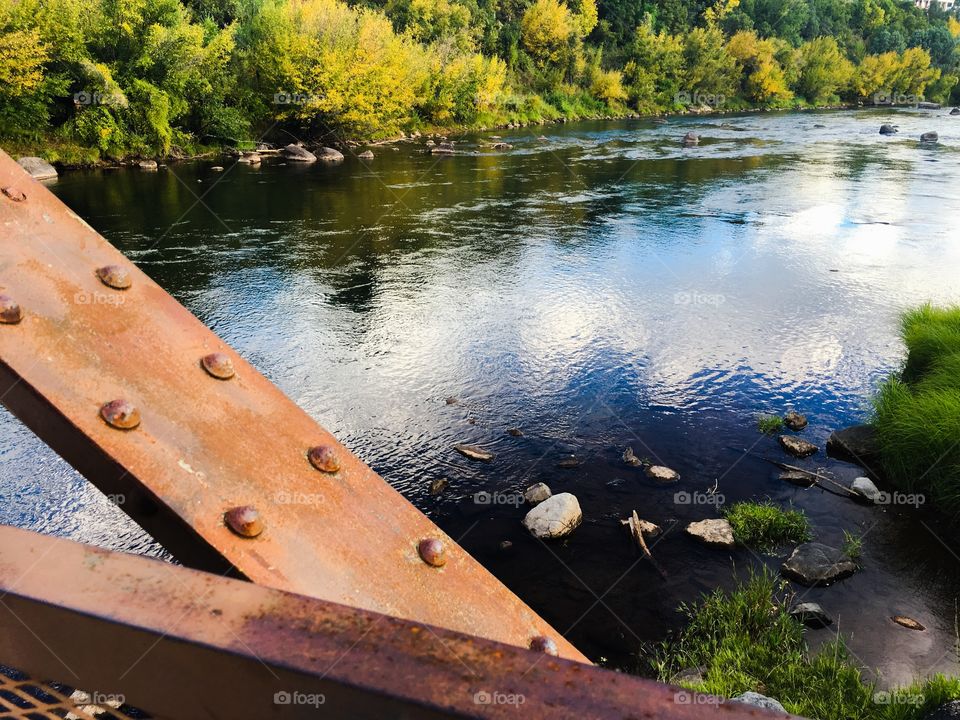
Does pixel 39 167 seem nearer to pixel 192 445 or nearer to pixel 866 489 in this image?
pixel 866 489

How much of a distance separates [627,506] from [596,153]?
97.5ft

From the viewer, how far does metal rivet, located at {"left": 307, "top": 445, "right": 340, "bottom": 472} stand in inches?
65.4

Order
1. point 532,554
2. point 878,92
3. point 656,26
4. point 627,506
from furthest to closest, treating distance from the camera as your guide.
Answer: point 878,92, point 656,26, point 627,506, point 532,554

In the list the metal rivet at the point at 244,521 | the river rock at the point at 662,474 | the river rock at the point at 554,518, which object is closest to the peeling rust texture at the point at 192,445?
the metal rivet at the point at 244,521

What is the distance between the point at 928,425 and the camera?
25.0 feet

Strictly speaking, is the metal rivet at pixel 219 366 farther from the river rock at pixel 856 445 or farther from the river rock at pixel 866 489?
the river rock at pixel 856 445

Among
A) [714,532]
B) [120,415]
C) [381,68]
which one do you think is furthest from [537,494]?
[381,68]

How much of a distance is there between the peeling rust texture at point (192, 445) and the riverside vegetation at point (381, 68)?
3014 cm

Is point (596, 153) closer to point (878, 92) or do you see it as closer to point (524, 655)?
point (524, 655)

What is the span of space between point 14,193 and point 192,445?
2.57ft

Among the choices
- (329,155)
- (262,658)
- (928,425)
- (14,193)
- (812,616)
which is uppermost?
(14,193)

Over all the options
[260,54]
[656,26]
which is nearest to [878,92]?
[656,26]

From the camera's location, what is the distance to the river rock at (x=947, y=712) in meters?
3.99

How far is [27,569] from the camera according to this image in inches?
35.9
